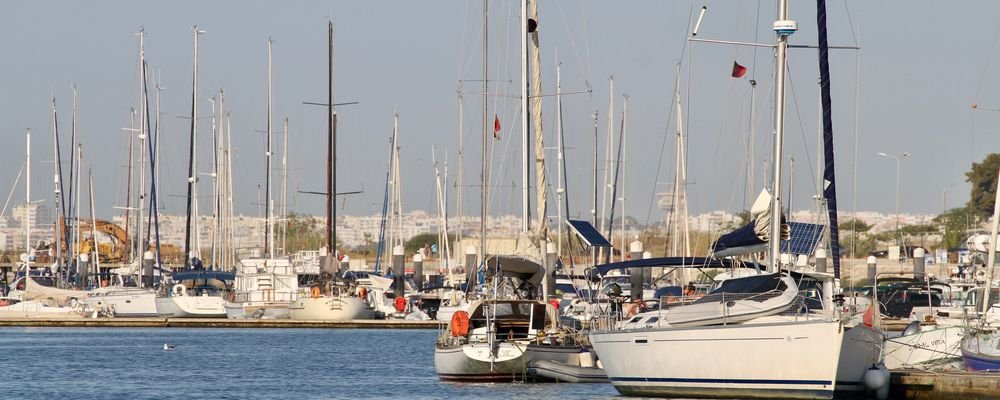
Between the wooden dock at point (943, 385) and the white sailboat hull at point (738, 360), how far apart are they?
9.88 ft

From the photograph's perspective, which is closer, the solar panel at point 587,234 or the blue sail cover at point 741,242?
the blue sail cover at point 741,242

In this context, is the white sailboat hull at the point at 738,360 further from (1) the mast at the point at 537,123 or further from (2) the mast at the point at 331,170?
(2) the mast at the point at 331,170

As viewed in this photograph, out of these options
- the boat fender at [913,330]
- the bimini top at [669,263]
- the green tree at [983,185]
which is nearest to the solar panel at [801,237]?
the bimini top at [669,263]

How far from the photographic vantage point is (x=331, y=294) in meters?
75.1

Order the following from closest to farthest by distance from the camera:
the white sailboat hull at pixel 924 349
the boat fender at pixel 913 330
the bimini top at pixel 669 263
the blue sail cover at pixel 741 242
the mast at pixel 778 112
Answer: the mast at pixel 778 112, the blue sail cover at pixel 741 242, the white sailboat hull at pixel 924 349, the boat fender at pixel 913 330, the bimini top at pixel 669 263

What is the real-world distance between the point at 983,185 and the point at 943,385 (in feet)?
382

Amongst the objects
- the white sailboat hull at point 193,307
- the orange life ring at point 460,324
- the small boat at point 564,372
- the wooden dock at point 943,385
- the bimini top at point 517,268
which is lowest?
the white sailboat hull at point 193,307

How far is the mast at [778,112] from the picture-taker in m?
29.8

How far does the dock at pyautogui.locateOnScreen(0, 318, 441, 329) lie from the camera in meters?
72.6

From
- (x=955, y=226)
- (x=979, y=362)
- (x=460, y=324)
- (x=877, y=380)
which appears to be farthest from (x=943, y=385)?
(x=955, y=226)

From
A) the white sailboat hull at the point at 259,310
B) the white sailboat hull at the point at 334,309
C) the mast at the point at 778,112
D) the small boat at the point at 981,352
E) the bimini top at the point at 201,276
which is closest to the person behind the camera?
the mast at the point at 778,112

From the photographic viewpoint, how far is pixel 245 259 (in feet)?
258

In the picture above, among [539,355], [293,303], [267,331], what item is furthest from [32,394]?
[293,303]

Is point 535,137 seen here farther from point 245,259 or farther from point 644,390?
point 245,259
